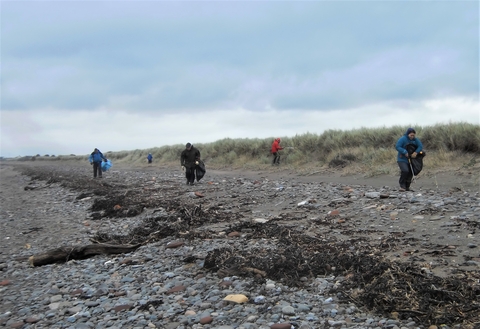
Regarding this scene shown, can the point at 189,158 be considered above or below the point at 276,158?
above

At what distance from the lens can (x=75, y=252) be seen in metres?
6.45

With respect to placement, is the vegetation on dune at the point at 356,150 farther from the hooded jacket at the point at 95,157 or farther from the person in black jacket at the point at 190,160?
the hooded jacket at the point at 95,157

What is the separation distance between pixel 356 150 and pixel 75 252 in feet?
50.2

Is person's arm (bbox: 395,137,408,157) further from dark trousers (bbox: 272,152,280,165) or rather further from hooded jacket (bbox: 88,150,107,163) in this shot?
hooded jacket (bbox: 88,150,107,163)

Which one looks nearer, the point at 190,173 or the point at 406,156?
the point at 406,156

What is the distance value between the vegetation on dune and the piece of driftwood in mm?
10614

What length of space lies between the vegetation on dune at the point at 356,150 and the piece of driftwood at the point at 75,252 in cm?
1061

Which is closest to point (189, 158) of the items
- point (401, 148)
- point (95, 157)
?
point (401, 148)

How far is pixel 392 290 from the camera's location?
397cm

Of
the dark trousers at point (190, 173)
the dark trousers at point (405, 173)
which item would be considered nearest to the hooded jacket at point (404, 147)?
the dark trousers at point (405, 173)

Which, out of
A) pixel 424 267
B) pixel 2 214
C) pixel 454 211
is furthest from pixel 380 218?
pixel 2 214

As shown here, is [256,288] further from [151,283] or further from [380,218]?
[380,218]

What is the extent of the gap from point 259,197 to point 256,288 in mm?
6299

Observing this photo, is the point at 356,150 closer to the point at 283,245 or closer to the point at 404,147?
the point at 404,147
